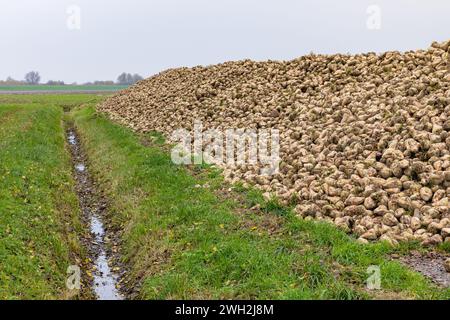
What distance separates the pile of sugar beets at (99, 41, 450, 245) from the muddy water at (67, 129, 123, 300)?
418 cm

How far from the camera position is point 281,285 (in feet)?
25.9

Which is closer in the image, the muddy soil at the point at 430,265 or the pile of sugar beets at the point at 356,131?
the muddy soil at the point at 430,265

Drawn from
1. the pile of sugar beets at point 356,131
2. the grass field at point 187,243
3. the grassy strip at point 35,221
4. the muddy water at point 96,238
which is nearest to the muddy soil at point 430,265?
the grass field at point 187,243

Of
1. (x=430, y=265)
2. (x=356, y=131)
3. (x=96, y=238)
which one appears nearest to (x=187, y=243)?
(x=96, y=238)

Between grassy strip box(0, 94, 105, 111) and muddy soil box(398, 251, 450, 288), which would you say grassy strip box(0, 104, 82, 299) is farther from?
grassy strip box(0, 94, 105, 111)

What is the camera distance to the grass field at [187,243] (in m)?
8.01

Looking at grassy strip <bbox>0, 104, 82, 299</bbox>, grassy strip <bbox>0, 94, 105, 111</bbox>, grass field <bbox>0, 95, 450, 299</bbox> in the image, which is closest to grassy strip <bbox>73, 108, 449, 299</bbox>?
grass field <bbox>0, 95, 450, 299</bbox>

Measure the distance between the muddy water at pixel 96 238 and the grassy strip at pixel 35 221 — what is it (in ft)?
1.44

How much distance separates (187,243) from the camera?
1025cm

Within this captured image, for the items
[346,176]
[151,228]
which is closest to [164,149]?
[151,228]

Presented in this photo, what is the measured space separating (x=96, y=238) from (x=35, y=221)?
1.77m

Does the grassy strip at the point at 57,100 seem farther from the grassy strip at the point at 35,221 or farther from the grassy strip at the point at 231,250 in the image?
the grassy strip at the point at 231,250

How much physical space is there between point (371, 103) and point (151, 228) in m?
8.17

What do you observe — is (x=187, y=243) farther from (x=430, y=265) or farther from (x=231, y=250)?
(x=430, y=265)
